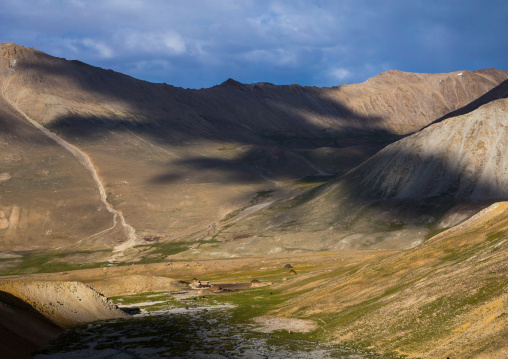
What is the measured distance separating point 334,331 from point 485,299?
13.3m

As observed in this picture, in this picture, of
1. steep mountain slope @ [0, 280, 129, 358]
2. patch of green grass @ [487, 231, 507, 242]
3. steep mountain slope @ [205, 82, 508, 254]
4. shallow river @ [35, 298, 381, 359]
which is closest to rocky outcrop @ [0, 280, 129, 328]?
steep mountain slope @ [0, 280, 129, 358]

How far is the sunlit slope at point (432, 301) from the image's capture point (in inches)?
1291

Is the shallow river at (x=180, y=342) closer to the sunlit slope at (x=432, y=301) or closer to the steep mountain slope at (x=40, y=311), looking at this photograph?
the steep mountain slope at (x=40, y=311)

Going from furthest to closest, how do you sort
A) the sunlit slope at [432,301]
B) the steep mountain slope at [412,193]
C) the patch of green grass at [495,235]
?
the steep mountain slope at [412,193] → the patch of green grass at [495,235] → the sunlit slope at [432,301]

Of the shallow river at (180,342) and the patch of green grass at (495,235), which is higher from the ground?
the patch of green grass at (495,235)

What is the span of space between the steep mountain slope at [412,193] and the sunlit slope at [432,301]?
3418 inches

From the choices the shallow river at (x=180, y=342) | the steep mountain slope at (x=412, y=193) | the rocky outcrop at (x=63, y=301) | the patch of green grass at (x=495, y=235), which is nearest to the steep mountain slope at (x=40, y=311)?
the rocky outcrop at (x=63, y=301)

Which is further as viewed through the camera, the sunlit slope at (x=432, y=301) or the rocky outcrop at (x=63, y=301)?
the rocky outcrop at (x=63, y=301)

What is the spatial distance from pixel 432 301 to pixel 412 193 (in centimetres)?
12739

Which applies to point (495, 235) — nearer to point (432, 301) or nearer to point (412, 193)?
point (432, 301)

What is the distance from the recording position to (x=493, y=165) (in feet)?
483

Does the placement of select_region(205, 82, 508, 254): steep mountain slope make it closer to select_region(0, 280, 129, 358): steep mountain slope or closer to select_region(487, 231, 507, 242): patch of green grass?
select_region(487, 231, 507, 242): patch of green grass

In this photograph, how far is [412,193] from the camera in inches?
6363

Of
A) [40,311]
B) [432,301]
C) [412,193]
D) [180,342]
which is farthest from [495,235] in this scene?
[412,193]
